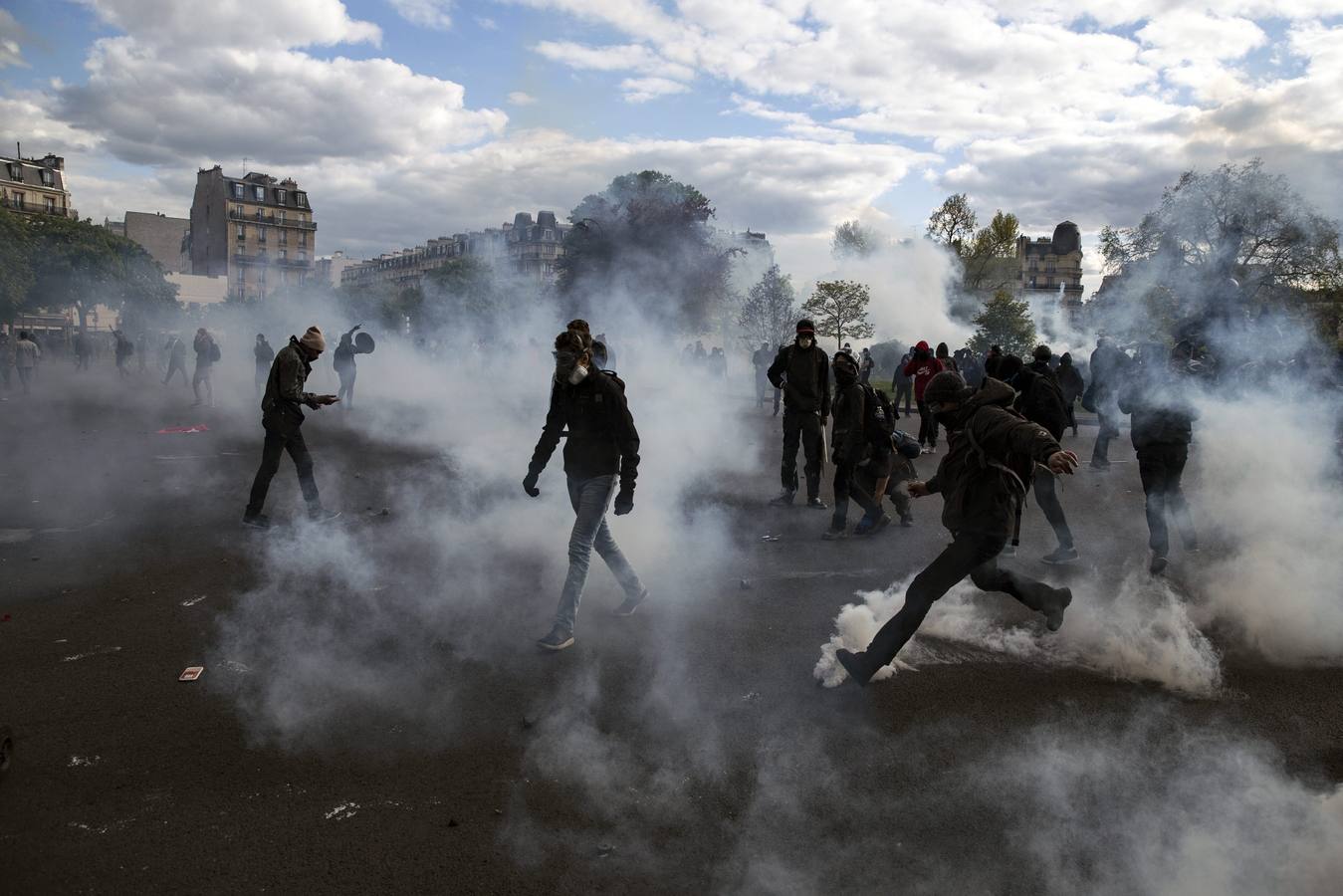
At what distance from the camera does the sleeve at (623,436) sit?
485cm

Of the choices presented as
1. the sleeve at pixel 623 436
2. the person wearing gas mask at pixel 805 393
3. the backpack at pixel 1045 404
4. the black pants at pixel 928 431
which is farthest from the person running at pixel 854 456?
the black pants at pixel 928 431

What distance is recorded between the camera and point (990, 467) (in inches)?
157

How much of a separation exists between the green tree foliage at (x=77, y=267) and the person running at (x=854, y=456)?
4640 cm

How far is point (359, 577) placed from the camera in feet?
19.4

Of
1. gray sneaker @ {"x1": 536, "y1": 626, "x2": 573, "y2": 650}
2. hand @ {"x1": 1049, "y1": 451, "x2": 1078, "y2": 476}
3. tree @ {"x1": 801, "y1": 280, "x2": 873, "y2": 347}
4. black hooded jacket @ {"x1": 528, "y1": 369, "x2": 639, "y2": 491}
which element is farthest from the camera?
tree @ {"x1": 801, "y1": 280, "x2": 873, "y2": 347}

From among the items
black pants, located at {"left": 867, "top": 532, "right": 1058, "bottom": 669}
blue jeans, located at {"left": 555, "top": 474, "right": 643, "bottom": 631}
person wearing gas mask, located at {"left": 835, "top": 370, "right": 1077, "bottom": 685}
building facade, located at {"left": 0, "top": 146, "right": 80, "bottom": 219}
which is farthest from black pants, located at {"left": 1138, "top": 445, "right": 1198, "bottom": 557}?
building facade, located at {"left": 0, "top": 146, "right": 80, "bottom": 219}

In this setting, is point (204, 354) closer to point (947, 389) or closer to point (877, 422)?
point (877, 422)

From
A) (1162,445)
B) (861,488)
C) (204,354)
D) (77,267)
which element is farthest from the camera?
(77,267)

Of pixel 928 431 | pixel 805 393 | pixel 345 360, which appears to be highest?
pixel 345 360


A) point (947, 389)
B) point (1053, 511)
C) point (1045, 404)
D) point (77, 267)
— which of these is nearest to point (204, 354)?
point (1045, 404)

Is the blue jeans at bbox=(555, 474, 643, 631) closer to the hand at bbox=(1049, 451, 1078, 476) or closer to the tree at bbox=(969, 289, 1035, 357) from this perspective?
the hand at bbox=(1049, 451, 1078, 476)

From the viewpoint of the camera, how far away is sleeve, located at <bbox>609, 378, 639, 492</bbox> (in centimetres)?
485

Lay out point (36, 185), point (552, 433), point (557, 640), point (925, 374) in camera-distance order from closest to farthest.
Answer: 1. point (557, 640)
2. point (552, 433)
3. point (925, 374)
4. point (36, 185)

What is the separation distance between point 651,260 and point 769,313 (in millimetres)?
6628
